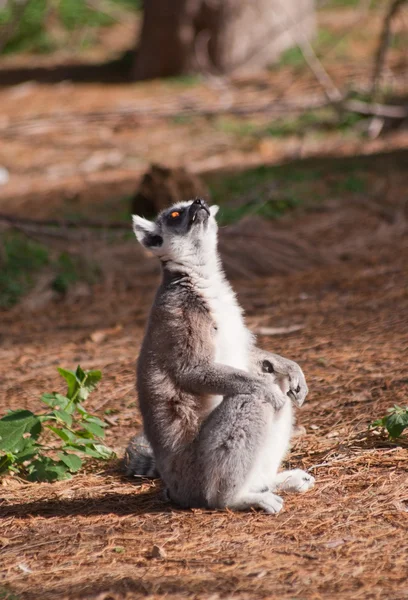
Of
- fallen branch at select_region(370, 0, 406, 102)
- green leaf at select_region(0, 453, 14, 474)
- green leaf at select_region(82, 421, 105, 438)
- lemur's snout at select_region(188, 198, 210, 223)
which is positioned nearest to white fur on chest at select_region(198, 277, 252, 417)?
lemur's snout at select_region(188, 198, 210, 223)

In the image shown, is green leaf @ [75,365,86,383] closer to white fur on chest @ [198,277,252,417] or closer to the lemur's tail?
the lemur's tail

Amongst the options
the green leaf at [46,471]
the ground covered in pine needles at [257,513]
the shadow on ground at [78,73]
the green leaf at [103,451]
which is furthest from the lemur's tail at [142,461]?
the shadow on ground at [78,73]

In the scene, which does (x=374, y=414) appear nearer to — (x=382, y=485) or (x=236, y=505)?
(x=382, y=485)

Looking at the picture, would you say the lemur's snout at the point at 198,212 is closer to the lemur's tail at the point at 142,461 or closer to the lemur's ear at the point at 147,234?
the lemur's ear at the point at 147,234

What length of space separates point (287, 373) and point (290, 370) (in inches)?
1.0

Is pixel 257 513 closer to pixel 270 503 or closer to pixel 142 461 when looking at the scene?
pixel 270 503

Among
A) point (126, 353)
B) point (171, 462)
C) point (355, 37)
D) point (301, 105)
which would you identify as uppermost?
point (355, 37)

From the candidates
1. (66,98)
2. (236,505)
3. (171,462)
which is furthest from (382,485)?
(66,98)

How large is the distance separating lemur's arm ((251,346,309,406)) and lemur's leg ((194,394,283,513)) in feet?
1.07

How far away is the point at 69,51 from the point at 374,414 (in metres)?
13.4

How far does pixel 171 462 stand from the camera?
358cm

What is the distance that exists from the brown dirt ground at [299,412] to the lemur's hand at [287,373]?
0.36m

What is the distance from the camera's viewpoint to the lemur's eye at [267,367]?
3908 millimetres

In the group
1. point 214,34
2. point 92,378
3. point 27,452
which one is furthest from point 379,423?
point 214,34
